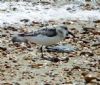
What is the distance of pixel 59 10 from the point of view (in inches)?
506

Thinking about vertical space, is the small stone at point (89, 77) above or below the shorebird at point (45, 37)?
below

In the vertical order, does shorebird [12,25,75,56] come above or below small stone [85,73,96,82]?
above

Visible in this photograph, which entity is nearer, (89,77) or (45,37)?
(89,77)

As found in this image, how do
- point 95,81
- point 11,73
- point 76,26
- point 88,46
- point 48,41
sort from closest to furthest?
point 95,81 → point 11,73 → point 48,41 → point 88,46 → point 76,26

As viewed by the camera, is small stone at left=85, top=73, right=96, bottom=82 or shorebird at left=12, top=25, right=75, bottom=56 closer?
small stone at left=85, top=73, right=96, bottom=82

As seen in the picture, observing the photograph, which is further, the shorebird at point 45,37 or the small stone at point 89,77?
the shorebird at point 45,37

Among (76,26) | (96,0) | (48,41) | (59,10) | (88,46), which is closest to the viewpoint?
(48,41)

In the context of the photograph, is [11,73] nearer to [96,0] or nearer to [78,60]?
[78,60]

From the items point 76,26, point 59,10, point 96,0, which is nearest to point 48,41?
point 76,26

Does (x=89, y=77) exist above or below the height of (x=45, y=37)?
below

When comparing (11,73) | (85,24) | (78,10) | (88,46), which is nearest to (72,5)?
(78,10)

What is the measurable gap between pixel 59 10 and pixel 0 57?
4719 millimetres

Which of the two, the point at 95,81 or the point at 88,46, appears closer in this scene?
the point at 95,81

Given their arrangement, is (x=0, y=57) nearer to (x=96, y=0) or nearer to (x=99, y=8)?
(x=99, y=8)
